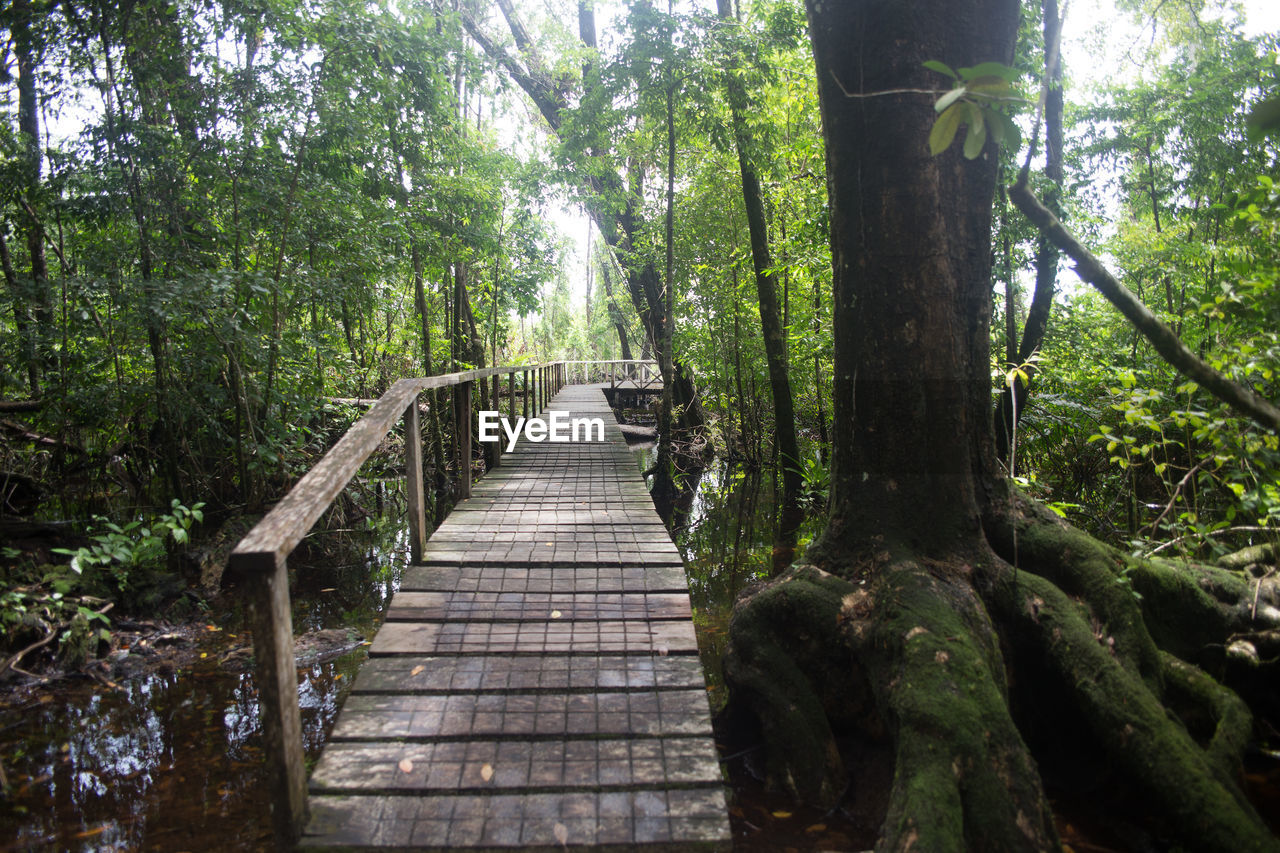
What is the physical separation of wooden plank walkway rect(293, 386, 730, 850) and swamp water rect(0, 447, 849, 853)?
0.50 m

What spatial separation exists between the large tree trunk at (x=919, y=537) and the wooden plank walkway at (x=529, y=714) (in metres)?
0.53

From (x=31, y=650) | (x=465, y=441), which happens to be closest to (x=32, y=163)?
(x=31, y=650)

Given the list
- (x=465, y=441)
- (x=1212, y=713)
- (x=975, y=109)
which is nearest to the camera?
(x=975, y=109)

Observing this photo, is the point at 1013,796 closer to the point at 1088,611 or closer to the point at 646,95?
the point at 1088,611

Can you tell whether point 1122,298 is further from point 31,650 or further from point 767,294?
point 767,294

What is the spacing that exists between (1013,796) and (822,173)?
7968 mm

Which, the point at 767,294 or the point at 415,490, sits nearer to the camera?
the point at 415,490

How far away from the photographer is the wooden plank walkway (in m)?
2.10

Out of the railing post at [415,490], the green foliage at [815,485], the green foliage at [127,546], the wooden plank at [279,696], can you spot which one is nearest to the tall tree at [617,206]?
the green foliage at [815,485]

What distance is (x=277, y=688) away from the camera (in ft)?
6.39

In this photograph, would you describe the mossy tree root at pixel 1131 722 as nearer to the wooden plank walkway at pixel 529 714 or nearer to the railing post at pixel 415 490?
the wooden plank walkway at pixel 529 714

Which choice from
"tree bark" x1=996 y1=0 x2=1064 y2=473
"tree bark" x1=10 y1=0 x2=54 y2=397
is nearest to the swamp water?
"tree bark" x1=10 y1=0 x2=54 y2=397

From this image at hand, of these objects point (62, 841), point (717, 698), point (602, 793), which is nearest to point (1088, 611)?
point (717, 698)

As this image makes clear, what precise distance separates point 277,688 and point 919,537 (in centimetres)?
242
